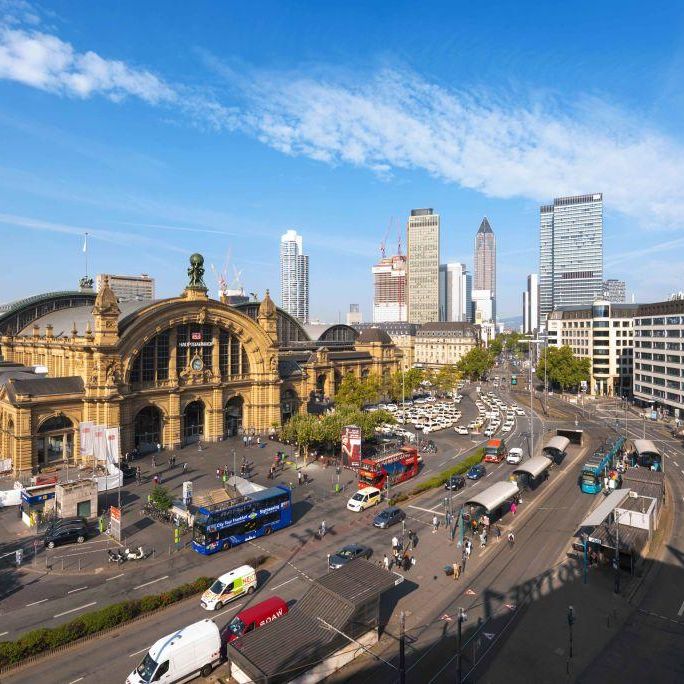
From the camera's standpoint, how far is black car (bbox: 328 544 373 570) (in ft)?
114

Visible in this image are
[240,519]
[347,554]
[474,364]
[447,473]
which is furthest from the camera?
[474,364]

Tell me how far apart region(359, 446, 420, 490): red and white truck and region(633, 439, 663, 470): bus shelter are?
26262mm

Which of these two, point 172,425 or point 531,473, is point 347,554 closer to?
point 531,473

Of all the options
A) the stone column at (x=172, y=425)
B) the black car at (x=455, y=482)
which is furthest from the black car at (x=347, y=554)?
the stone column at (x=172, y=425)

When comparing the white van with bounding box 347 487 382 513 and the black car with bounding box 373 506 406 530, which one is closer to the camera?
the black car with bounding box 373 506 406 530

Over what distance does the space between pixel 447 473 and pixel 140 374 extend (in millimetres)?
39504

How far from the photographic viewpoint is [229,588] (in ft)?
99.8

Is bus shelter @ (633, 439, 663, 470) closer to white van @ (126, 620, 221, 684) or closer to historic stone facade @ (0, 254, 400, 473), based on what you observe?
historic stone facade @ (0, 254, 400, 473)

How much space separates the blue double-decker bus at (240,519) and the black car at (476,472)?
23.7 m

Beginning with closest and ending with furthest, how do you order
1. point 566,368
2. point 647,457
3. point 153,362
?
point 647,457 < point 153,362 < point 566,368

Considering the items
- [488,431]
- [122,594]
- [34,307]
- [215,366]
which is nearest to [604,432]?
[488,431]

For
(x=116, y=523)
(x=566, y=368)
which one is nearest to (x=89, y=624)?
(x=116, y=523)

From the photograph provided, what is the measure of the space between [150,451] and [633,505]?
54.1 meters

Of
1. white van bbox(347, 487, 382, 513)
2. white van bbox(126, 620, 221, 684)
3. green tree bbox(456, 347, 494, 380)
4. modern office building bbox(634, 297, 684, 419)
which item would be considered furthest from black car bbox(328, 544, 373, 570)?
green tree bbox(456, 347, 494, 380)
